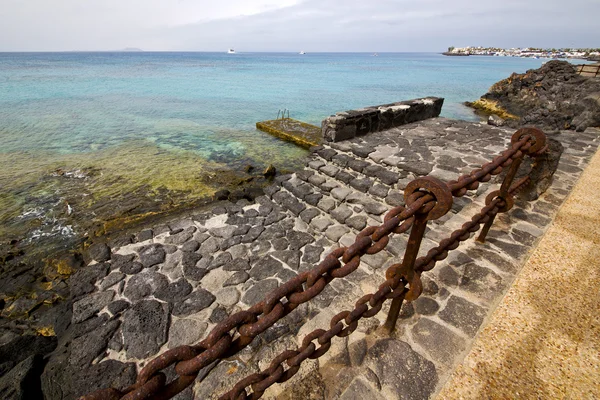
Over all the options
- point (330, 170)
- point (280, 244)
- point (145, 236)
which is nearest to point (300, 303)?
point (280, 244)

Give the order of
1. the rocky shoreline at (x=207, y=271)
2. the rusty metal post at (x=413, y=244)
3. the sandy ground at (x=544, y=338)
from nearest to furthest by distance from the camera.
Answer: the rusty metal post at (x=413, y=244), the sandy ground at (x=544, y=338), the rocky shoreline at (x=207, y=271)

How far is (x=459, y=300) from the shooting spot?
2602mm

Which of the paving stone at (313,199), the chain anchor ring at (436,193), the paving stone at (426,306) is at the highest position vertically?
the chain anchor ring at (436,193)

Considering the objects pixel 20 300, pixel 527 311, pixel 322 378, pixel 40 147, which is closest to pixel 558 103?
pixel 527 311

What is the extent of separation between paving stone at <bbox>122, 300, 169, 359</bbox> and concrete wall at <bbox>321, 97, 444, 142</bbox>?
17.8 ft

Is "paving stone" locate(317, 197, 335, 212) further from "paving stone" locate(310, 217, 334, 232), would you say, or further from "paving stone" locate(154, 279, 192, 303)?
"paving stone" locate(154, 279, 192, 303)

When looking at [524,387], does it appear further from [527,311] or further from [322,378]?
[322,378]

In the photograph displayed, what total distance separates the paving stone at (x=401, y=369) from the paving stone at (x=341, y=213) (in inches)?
119

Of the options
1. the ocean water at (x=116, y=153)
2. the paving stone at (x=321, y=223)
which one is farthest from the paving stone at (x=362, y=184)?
the ocean water at (x=116, y=153)

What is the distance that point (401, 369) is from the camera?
6.65 feet

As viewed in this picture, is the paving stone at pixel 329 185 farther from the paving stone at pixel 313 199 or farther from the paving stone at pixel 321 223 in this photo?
the paving stone at pixel 321 223

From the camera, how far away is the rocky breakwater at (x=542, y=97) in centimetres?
1656

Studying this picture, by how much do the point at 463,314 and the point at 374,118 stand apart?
6241 mm

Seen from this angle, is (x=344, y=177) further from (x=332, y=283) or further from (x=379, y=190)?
(x=332, y=283)
